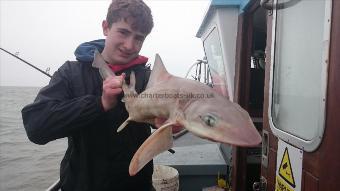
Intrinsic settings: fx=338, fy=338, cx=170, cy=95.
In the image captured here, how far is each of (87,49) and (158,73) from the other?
2.36 feet

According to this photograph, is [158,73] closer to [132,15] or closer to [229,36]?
[132,15]

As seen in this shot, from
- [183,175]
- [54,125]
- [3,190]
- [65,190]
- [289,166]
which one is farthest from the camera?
[3,190]

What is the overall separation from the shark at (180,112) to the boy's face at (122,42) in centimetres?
20

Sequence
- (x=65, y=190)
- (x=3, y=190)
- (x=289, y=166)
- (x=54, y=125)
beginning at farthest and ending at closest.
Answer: (x=3, y=190) < (x=65, y=190) < (x=289, y=166) < (x=54, y=125)

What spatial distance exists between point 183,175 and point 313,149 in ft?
11.6

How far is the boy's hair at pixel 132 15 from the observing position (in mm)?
2645

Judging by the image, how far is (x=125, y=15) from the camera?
265 cm

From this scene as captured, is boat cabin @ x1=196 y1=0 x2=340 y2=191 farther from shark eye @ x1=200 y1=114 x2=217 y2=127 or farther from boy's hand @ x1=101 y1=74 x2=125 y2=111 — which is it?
boy's hand @ x1=101 y1=74 x2=125 y2=111

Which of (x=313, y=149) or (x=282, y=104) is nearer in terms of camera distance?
(x=313, y=149)

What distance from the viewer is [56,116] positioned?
2.31 meters

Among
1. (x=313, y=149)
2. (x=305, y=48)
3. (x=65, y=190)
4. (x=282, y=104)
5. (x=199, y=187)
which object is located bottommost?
(x=199, y=187)

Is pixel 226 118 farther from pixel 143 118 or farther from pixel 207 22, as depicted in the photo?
pixel 207 22

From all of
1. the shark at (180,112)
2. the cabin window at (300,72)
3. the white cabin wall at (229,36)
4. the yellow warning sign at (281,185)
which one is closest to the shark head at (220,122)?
the shark at (180,112)

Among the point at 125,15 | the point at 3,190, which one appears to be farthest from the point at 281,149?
the point at 3,190
